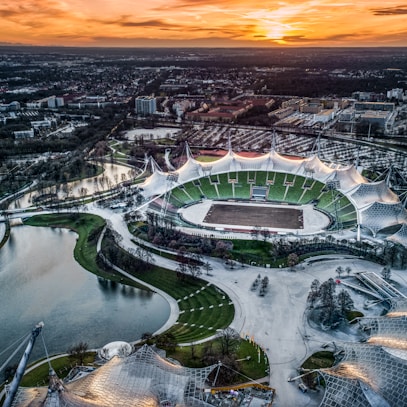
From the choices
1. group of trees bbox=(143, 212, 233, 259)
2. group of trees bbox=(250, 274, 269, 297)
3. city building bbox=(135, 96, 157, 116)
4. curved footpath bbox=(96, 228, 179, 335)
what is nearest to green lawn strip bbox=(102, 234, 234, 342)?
curved footpath bbox=(96, 228, 179, 335)

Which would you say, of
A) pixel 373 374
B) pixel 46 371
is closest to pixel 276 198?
pixel 46 371

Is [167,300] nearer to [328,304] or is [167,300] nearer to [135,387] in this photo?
[328,304]

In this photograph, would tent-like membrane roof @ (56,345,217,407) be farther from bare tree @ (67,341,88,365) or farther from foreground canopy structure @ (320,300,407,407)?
foreground canopy structure @ (320,300,407,407)

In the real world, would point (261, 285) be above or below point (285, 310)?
above

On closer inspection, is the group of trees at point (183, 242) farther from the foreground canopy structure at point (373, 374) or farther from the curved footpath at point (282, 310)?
the foreground canopy structure at point (373, 374)

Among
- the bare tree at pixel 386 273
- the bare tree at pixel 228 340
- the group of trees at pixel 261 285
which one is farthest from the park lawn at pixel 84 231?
the bare tree at pixel 386 273
